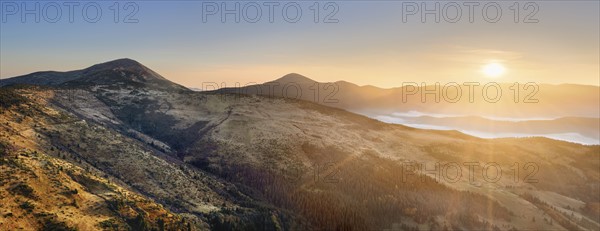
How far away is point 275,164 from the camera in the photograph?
113 meters

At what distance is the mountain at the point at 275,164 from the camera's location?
66625 millimetres

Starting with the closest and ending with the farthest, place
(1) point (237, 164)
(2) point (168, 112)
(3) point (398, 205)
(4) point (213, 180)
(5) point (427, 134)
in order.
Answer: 1. (4) point (213, 180)
2. (3) point (398, 205)
3. (1) point (237, 164)
4. (2) point (168, 112)
5. (5) point (427, 134)

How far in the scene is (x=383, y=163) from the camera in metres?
126

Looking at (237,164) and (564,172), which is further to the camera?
(564,172)

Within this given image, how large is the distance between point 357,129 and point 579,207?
8447 cm

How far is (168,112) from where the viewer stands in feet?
499

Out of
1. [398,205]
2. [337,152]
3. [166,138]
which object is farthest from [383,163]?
[166,138]

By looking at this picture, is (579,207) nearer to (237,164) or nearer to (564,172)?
(564,172)

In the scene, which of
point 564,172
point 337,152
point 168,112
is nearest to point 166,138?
point 168,112

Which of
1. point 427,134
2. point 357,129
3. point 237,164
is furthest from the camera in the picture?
point 427,134

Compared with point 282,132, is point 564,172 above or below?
below

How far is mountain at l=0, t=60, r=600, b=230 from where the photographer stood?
66625mm

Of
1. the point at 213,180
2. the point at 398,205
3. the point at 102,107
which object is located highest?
the point at 102,107

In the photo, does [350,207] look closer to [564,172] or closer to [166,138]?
[166,138]
